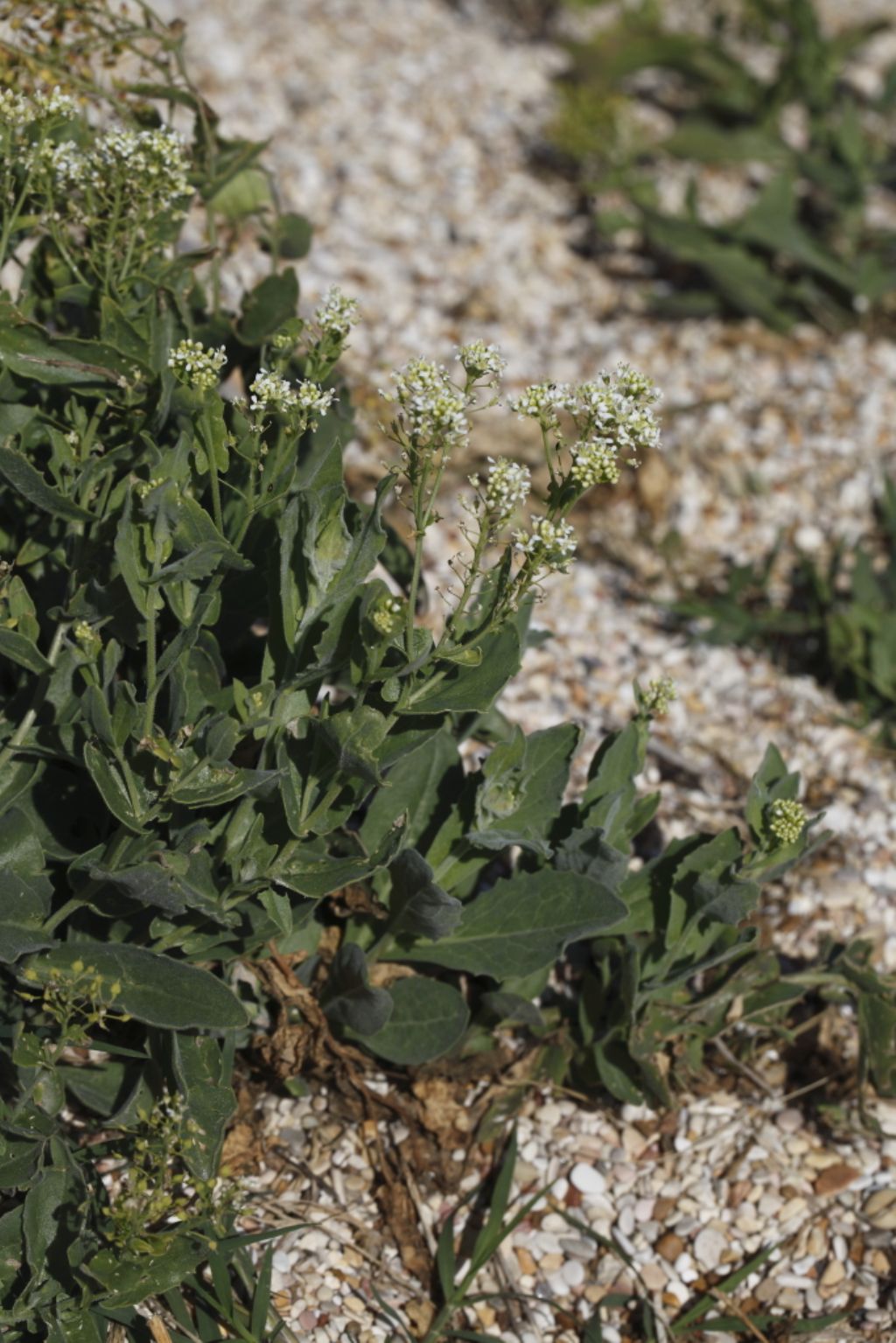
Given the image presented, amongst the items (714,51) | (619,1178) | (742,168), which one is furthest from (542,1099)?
(714,51)

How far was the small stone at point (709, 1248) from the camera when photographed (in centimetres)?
283

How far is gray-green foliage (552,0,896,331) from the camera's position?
197 inches

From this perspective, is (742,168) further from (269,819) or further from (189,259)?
(269,819)

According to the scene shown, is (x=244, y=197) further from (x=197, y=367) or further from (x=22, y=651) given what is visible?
(x=22, y=651)

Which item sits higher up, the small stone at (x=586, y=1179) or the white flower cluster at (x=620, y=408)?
the white flower cluster at (x=620, y=408)

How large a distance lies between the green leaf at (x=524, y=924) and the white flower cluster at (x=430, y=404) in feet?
2.74

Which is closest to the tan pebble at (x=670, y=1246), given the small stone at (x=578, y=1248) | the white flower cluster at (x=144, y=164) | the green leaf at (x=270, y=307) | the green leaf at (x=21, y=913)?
the small stone at (x=578, y=1248)

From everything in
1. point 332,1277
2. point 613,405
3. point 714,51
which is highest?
point 613,405

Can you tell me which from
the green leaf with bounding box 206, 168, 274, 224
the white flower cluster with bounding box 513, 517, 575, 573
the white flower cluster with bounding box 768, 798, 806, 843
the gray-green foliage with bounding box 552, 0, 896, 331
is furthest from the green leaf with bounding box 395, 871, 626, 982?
the gray-green foliage with bounding box 552, 0, 896, 331

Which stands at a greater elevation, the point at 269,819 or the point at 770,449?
the point at 269,819

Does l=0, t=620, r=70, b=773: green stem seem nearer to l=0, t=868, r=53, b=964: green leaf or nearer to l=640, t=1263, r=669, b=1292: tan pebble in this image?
l=0, t=868, r=53, b=964: green leaf

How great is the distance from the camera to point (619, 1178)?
2943 millimetres

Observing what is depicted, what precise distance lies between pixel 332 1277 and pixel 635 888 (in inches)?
35.0

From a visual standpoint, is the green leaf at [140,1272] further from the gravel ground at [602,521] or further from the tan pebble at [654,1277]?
the tan pebble at [654,1277]
